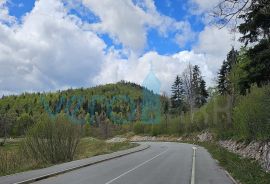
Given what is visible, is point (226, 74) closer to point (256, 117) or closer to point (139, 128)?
point (256, 117)

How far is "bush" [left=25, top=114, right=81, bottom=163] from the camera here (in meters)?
27.9

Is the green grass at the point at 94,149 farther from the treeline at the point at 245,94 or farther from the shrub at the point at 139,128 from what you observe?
the shrub at the point at 139,128

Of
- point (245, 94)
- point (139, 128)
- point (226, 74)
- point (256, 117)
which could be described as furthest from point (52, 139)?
point (139, 128)

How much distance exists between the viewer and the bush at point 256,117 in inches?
817

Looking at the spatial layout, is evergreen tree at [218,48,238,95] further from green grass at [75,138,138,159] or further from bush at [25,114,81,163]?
bush at [25,114,81,163]

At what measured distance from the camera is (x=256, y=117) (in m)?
24.5

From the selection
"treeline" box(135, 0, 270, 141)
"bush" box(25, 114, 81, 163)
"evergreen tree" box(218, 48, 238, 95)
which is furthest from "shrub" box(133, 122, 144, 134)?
"bush" box(25, 114, 81, 163)

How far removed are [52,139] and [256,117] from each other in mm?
13883

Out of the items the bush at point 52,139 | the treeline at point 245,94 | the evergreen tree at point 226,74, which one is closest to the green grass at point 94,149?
the bush at point 52,139

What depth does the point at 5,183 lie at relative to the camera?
1598 cm

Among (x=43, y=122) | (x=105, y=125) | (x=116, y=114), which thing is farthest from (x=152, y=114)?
(x=43, y=122)

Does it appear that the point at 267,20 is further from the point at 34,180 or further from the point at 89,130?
the point at 89,130

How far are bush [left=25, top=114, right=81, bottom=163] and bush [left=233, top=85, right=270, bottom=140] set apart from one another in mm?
12501

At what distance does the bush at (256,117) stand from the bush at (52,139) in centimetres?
A: 1250
